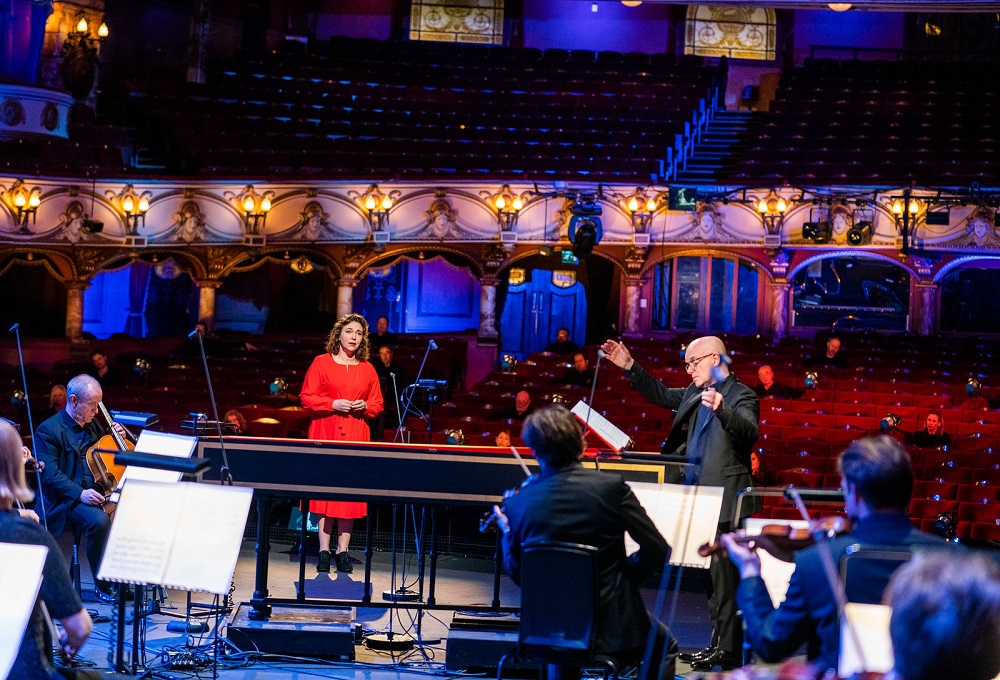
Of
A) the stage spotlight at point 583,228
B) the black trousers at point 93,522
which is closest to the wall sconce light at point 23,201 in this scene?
the stage spotlight at point 583,228

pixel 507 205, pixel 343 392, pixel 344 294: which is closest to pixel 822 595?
Answer: pixel 343 392

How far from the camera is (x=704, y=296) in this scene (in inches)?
696

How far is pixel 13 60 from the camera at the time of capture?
16.6 metres

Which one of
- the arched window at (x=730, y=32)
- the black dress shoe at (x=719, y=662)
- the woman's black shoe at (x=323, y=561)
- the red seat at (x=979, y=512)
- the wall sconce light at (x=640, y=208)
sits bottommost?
the woman's black shoe at (x=323, y=561)

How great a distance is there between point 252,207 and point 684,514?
11925mm

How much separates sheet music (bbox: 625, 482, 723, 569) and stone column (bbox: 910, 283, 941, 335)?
12210 mm

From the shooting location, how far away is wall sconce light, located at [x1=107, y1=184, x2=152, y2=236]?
1491 centimetres

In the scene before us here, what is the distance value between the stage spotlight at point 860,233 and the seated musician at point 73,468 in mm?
10801

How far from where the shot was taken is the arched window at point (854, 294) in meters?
16.8

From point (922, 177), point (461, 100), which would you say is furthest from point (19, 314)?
point (922, 177)

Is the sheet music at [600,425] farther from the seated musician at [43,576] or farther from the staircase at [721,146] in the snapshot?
the staircase at [721,146]

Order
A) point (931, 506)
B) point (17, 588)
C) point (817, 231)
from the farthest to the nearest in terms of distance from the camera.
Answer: point (817, 231) → point (931, 506) → point (17, 588)

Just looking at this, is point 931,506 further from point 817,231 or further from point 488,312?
point 488,312

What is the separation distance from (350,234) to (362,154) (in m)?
1.23
